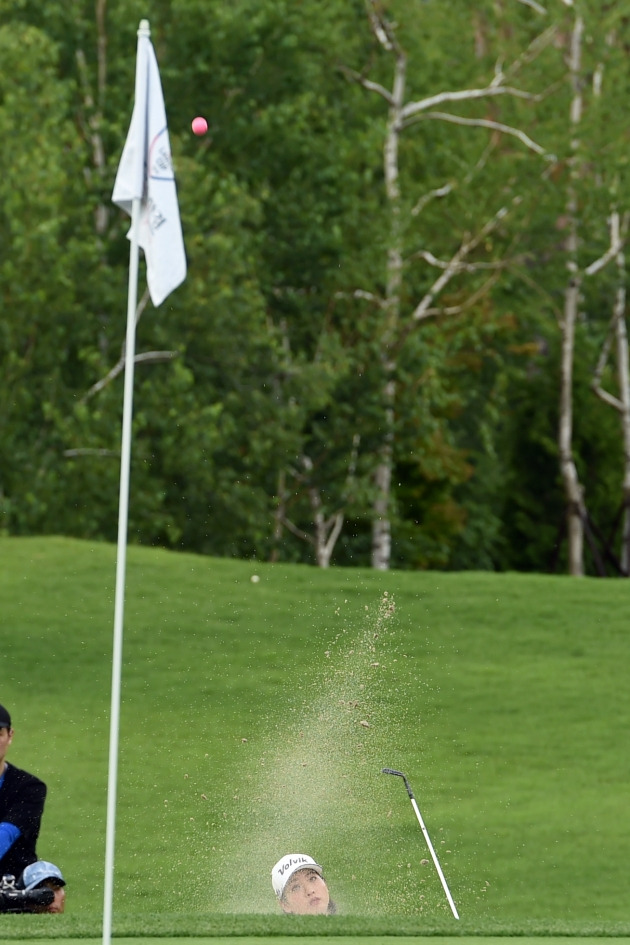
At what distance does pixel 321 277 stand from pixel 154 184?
2008cm

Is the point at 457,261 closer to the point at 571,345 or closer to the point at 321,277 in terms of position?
the point at 321,277

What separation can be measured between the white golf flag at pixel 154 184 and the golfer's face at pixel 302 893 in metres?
2.52

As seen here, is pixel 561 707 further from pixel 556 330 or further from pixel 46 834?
pixel 556 330

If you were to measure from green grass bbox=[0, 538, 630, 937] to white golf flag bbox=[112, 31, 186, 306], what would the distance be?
100 inches

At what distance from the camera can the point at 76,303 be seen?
23.9 meters

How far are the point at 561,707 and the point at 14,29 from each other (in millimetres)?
13026

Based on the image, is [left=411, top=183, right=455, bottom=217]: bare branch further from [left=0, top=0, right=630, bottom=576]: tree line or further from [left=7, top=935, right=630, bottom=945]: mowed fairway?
[left=7, top=935, right=630, bottom=945]: mowed fairway

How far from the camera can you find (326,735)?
10.8 m

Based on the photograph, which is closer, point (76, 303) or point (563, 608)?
point (563, 608)

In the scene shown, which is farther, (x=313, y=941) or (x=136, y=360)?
(x=136, y=360)

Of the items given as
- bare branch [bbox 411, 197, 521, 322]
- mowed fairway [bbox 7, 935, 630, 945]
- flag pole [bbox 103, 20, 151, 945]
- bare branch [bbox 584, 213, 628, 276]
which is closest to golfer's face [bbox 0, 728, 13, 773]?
mowed fairway [bbox 7, 935, 630, 945]

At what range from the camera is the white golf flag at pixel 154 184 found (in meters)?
6.88

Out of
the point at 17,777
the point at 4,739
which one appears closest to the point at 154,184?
the point at 4,739

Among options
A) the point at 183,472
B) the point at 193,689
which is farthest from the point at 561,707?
the point at 183,472
